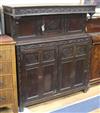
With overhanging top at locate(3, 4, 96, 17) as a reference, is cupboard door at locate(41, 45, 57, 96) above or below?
below

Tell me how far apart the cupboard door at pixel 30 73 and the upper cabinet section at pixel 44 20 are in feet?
0.67

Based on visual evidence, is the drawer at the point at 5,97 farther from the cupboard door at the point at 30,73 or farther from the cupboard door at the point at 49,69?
the cupboard door at the point at 49,69

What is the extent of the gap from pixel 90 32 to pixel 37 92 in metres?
1.26

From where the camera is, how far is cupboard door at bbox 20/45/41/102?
2383mm

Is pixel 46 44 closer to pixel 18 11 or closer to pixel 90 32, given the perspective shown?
pixel 18 11

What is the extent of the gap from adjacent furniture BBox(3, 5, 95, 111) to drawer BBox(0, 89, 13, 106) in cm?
13

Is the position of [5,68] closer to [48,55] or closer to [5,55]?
[5,55]

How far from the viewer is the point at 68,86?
9.43 ft

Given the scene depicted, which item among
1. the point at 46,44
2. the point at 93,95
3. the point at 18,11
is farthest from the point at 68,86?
the point at 18,11

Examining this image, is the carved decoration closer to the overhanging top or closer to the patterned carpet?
the overhanging top

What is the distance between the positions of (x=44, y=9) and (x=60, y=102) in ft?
4.45

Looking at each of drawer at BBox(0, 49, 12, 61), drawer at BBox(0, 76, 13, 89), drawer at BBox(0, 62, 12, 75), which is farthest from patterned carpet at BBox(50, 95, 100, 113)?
drawer at BBox(0, 49, 12, 61)

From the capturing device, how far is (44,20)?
2473mm

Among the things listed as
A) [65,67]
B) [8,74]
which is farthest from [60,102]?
[8,74]
